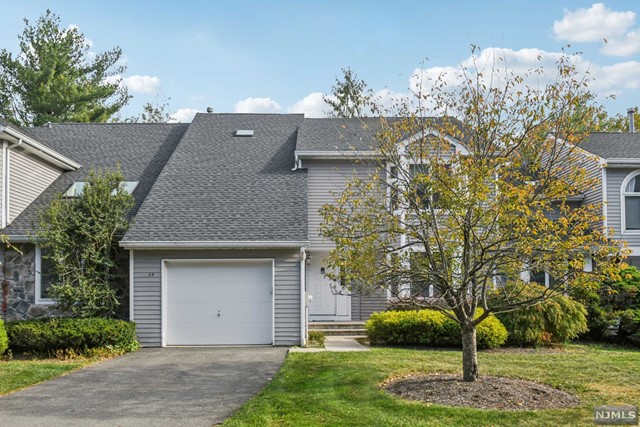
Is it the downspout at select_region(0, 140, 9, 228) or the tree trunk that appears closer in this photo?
the tree trunk

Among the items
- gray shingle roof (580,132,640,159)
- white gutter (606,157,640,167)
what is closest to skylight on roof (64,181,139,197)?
gray shingle roof (580,132,640,159)

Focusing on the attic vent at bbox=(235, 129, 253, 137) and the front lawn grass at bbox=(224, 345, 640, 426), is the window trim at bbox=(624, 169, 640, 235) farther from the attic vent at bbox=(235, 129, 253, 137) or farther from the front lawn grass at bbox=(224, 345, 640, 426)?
the attic vent at bbox=(235, 129, 253, 137)

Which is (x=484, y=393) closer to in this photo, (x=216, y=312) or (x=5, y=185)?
(x=216, y=312)

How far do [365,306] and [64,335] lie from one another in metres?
7.68

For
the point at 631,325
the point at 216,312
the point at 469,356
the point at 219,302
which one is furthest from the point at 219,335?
the point at 631,325

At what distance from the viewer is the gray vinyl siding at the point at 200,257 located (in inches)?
533

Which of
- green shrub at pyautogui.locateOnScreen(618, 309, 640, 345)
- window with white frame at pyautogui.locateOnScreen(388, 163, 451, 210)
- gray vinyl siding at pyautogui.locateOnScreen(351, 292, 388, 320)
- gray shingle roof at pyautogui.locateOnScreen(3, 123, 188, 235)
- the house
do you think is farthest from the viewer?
gray shingle roof at pyautogui.locateOnScreen(3, 123, 188, 235)

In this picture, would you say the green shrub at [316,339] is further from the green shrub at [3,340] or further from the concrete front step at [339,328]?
the green shrub at [3,340]

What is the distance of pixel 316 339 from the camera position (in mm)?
13953

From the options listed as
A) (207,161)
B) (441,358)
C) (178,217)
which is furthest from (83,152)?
(441,358)

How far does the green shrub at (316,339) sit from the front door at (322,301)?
1.59m

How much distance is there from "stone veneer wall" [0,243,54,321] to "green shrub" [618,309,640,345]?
45.1ft

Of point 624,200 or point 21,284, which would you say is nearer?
point 21,284

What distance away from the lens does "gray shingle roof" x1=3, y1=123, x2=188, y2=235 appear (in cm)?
1627
